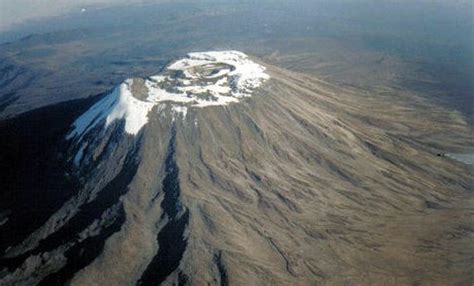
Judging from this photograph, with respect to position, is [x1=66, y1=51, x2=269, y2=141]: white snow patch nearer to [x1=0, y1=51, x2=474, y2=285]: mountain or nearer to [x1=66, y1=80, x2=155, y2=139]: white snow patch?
[x1=66, y1=80, x2=155, y2=139]: white snow patch

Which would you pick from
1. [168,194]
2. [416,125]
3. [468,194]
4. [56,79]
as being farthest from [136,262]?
[56,79]

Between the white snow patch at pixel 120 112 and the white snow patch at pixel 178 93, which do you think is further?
the white snow patch at pixel 178 93

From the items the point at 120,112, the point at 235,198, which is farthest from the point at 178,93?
the point at 235,198

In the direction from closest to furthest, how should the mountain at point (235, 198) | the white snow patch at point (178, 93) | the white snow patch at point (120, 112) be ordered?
1. the mountain at point (235, 198)
2. the white snow patch at point (120, 112)
3. the white snow patch at point (178, 93)

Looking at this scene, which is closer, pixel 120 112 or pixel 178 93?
pixel 120 112

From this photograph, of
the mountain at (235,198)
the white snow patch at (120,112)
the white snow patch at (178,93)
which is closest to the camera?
the mountain at (235,198)

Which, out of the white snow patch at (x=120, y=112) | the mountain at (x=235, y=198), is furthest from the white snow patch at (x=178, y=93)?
the mountain at (x=235, y=198)

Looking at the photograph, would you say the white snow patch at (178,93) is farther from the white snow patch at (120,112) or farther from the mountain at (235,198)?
the mountain at (235,198)

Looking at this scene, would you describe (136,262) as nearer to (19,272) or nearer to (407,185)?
(19,272)

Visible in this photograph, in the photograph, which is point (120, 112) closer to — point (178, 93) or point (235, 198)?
point (178, 93)

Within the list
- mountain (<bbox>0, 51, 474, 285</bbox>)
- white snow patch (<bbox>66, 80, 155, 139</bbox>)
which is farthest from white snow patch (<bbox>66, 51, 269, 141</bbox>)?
mountain (<bbox>0, 51, 474, 285</bbox>)
